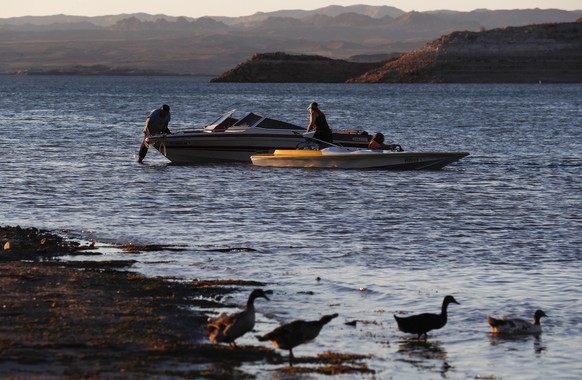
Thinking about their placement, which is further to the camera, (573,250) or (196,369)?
(573,250)

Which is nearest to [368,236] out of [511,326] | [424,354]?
[511,326]

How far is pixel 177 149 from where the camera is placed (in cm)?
3756

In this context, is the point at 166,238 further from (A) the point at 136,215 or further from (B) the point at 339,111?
(B) the point at 339,111

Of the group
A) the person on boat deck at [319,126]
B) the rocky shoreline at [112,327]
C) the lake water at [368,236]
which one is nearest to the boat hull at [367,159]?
the lake water at [368,236]

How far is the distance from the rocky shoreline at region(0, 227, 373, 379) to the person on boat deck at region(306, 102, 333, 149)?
699 inches

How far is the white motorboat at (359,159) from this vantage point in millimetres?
33875

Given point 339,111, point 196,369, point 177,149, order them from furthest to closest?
point 339,111, point 177,149, point 196,369

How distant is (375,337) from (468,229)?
9513 millimetres

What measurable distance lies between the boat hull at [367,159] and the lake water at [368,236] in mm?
318

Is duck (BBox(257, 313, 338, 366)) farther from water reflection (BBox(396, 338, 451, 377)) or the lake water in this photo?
water reflection (BBox(396, 338, 451, 377))

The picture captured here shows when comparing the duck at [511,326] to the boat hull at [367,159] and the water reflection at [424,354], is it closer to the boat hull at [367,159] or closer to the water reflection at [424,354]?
the water reflection at [424,354]

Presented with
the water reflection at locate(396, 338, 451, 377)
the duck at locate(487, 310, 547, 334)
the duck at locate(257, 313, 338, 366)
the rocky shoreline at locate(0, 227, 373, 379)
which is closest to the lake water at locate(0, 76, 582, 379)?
the water reflection at locate(396, 338, 451, 377)

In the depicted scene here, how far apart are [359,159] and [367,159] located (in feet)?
0.79

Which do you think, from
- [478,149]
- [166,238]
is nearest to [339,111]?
[478,149]
